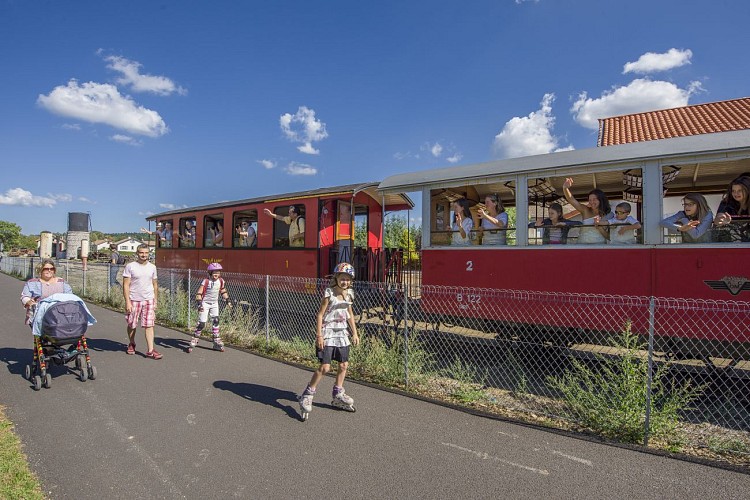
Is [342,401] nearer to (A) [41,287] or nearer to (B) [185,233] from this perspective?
(A) [41,287]

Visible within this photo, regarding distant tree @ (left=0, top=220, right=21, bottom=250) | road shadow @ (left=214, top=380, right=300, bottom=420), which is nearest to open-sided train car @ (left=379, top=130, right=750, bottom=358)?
road shadow @ (left=214, top=380, right=300, bottom=420)

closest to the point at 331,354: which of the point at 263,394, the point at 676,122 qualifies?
the point at 263,394

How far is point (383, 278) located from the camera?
9609 millimetres

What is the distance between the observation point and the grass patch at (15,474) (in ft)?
9.39

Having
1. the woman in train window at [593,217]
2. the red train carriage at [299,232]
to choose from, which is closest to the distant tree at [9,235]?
the red train carriage at [299,232]

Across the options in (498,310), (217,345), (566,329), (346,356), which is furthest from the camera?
(217,345)

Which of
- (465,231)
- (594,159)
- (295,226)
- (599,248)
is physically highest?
(594,159)

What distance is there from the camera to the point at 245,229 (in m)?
11.6

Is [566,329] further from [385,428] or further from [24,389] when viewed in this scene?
[24,389]

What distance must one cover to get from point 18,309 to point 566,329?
1374cm

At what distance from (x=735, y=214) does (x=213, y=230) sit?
12.0m

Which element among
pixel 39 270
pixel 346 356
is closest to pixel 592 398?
pixel 346 356

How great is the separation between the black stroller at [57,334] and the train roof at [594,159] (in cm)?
477

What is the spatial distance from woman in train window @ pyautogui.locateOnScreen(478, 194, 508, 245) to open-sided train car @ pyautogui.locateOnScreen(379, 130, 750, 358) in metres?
0.09
